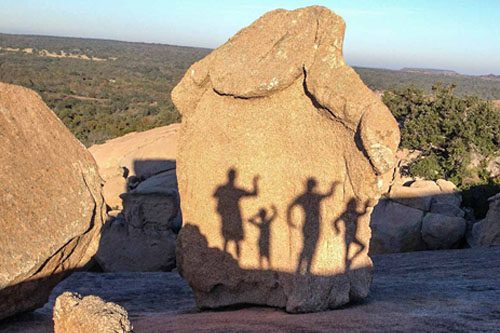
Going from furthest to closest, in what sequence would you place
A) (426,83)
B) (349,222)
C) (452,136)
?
(426,83) → (452,136) → (349,222)

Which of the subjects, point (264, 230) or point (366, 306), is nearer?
point (366, 306)

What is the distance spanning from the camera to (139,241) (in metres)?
12.1

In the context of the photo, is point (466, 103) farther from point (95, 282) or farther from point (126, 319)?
point (126, 319)

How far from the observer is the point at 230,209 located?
6418 millimetres

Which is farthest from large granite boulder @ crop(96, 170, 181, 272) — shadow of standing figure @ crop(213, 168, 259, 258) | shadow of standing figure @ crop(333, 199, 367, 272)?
shadow of standing figure @ crop(333, 199, 367, 272)

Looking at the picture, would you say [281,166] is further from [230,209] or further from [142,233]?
[142,233]

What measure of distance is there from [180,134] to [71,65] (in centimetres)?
8232

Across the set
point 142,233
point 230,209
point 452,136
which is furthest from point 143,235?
point 452,136

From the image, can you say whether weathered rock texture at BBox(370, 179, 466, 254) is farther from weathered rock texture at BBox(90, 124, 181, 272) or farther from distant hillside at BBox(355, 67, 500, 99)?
distant hillside at BBox(355, 67, 500, 99)

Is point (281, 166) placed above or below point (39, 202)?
above

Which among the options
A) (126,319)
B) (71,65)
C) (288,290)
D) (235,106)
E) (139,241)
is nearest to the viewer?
(126,319)

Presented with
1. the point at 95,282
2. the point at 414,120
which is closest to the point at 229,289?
the point at 95,282

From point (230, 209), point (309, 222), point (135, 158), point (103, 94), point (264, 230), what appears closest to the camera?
point (309, 222)

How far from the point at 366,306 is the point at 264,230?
4.50ft
